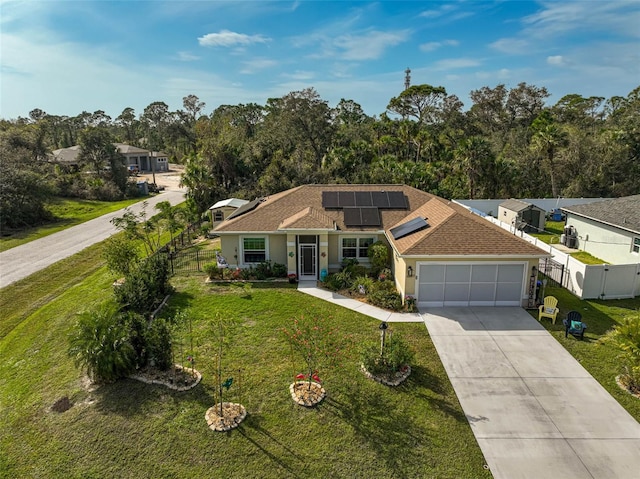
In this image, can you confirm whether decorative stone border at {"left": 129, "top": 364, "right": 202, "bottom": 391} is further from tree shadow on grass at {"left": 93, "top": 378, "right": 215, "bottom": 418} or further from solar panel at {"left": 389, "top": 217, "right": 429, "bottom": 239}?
solar panel at {"left": 389, "top": 217, "right": 429, "bottom": 239}

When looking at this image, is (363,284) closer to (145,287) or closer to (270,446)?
(145,287)

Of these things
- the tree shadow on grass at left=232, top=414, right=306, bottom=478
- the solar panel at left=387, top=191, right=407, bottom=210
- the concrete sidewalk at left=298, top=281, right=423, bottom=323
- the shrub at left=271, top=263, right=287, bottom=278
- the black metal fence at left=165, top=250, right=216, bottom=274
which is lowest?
the tree shadow on grass at left=232, top=414, right=306, bottom=478

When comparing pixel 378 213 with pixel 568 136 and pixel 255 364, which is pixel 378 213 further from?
pixel 568 136

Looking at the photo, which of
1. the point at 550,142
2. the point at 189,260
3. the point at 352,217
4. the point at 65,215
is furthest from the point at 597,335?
the point at 65,215

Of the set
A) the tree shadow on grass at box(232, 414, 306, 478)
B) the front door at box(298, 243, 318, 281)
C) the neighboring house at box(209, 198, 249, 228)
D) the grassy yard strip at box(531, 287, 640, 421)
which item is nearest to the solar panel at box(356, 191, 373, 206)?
the front door at box(298, 243, 318, 281)

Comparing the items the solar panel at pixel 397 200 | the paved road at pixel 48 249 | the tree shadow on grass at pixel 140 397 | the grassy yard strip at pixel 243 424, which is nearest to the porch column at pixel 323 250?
the solar panel at pixel 397 200

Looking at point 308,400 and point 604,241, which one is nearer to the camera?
point 308,400
